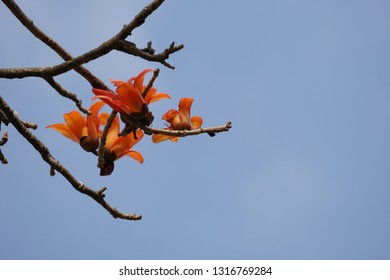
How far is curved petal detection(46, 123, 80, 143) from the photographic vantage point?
1896 mm

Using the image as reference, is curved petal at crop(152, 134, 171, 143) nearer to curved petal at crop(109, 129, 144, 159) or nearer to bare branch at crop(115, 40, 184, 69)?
curved petal at crop(109, 129, 144, 159)

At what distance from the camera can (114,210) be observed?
1.95m

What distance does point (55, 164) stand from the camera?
1992 millimetres

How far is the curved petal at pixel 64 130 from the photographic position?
190cm

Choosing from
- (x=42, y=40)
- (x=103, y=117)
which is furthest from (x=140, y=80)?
(x=42, y=40)

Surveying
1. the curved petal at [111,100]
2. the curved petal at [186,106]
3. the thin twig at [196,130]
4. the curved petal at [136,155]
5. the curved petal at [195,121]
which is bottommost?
the thin twig at [196,130]

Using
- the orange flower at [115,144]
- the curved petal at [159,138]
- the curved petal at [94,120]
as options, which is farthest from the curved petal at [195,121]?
the curved petal at [94,120]

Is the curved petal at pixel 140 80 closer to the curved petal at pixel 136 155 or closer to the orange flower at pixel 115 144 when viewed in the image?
the orange flower at pixel 115 144

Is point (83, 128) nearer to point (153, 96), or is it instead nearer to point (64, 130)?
point (64, 130)

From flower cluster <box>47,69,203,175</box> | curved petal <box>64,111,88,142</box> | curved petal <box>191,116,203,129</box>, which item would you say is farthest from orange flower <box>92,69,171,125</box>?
curved petal <box>191,116,203,129</box>

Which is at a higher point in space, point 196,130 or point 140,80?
point 140,80

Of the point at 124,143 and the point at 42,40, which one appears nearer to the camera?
the point at 124,143

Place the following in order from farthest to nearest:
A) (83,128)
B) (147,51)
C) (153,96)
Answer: (83,128)
(153,96)
(147,51)
